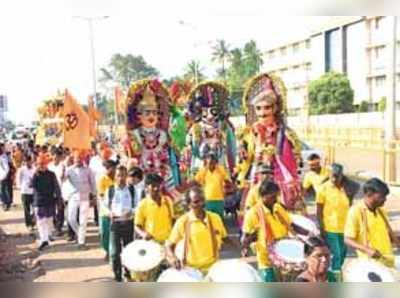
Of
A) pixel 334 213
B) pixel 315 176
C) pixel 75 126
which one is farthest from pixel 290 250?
pixel 75 126

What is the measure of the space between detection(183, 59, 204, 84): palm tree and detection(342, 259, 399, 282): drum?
4.16 ft

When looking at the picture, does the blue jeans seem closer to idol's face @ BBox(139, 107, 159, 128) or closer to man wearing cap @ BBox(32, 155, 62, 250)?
man wearing cap @ BBox(32, 155, 62, 250)

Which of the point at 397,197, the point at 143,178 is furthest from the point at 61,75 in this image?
the point at 397,197

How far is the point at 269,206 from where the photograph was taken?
3.74m

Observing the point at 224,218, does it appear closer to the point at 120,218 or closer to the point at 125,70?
the point at 120,218

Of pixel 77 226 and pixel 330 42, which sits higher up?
pixel 330 42

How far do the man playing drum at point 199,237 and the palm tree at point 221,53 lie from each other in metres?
0.67

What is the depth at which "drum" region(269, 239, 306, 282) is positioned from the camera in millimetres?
3721

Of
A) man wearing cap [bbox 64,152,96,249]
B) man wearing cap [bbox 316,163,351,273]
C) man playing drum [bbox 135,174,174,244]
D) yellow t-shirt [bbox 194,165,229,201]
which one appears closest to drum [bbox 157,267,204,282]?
man playing drum [bbox 135,174,174,244]

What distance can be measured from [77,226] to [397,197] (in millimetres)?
1779

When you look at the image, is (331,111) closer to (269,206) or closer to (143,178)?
(269,206)

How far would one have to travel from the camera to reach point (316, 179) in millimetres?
3742

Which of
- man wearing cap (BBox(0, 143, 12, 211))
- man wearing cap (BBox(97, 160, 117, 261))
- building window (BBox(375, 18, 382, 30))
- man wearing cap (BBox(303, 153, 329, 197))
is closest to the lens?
building window (BBox(375, 18, 382, 30))

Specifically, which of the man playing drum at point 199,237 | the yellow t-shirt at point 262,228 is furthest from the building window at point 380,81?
the man playing drum at point 199,237
